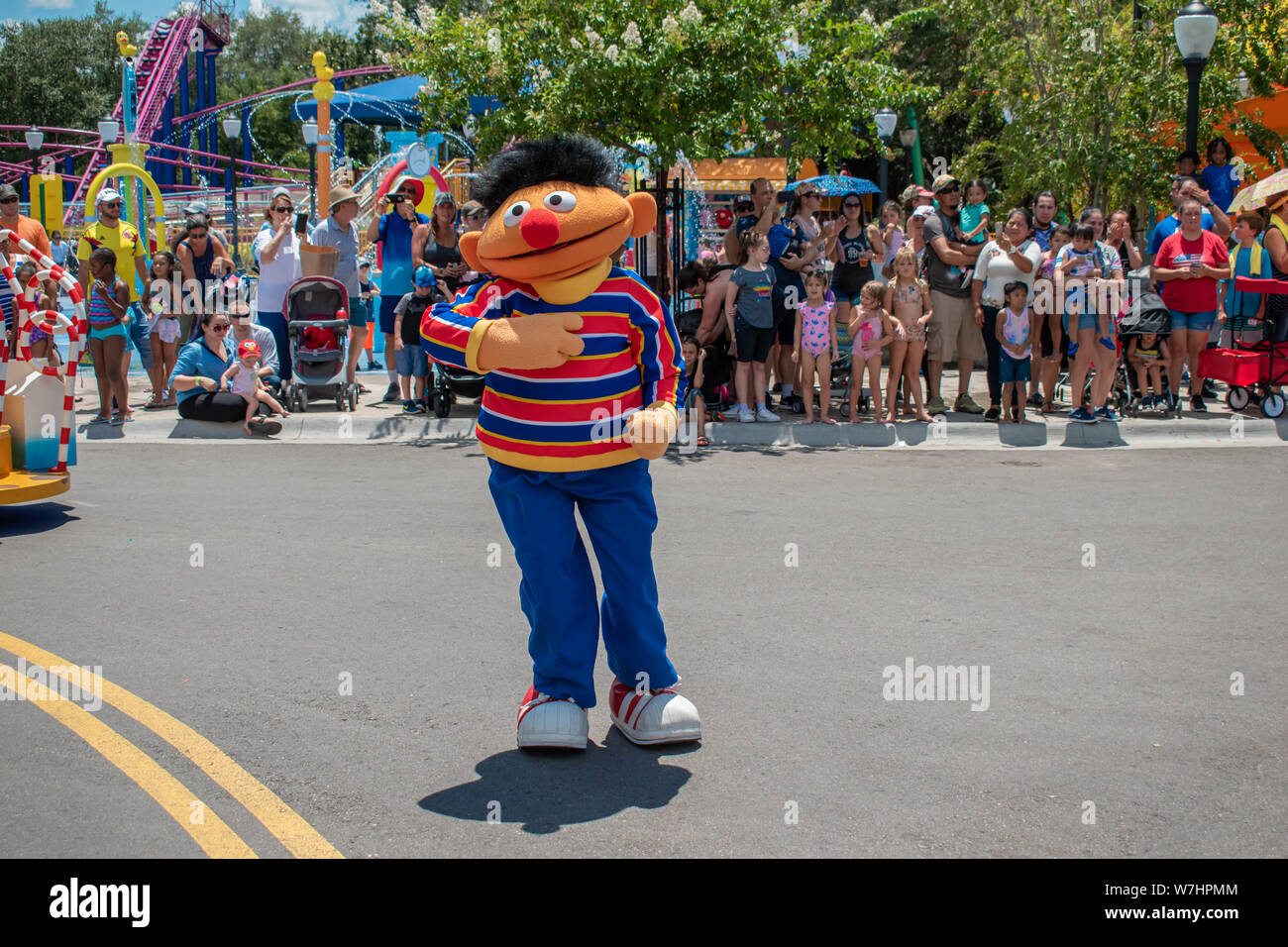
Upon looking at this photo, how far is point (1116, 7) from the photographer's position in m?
18.6

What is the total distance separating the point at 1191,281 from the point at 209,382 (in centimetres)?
879

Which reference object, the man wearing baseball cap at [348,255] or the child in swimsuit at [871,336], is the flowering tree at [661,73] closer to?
the man wearing baseball cap at [348,255]

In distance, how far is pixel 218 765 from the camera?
4.08 metres

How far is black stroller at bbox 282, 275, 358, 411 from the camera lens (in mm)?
11766

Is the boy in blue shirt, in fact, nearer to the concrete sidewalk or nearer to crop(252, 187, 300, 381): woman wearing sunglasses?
the concrete sidewalk

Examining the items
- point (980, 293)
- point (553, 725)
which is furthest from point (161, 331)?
point (553, 725)

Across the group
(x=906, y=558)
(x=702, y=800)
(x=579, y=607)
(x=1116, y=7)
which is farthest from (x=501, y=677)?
(x=1116, y=7)

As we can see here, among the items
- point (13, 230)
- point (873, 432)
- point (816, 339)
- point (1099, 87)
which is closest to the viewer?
A: point (13, 230)

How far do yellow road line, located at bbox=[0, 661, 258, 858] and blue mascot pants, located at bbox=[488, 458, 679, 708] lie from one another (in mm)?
1136

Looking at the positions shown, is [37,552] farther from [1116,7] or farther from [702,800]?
[1116,7]

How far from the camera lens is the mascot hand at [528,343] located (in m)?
4.05

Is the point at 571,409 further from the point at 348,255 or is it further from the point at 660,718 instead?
the point at 348,255

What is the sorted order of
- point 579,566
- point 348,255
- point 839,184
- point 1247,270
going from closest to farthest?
point 579,566
point 1247,270
point 348,255
point 839,184

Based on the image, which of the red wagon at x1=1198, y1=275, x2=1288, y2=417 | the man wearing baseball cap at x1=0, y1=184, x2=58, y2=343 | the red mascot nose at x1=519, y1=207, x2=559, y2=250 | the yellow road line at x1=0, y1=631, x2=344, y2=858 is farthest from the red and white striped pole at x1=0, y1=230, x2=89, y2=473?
the red wagon at x1=1198, y1=275, x2=1288, y2=417
